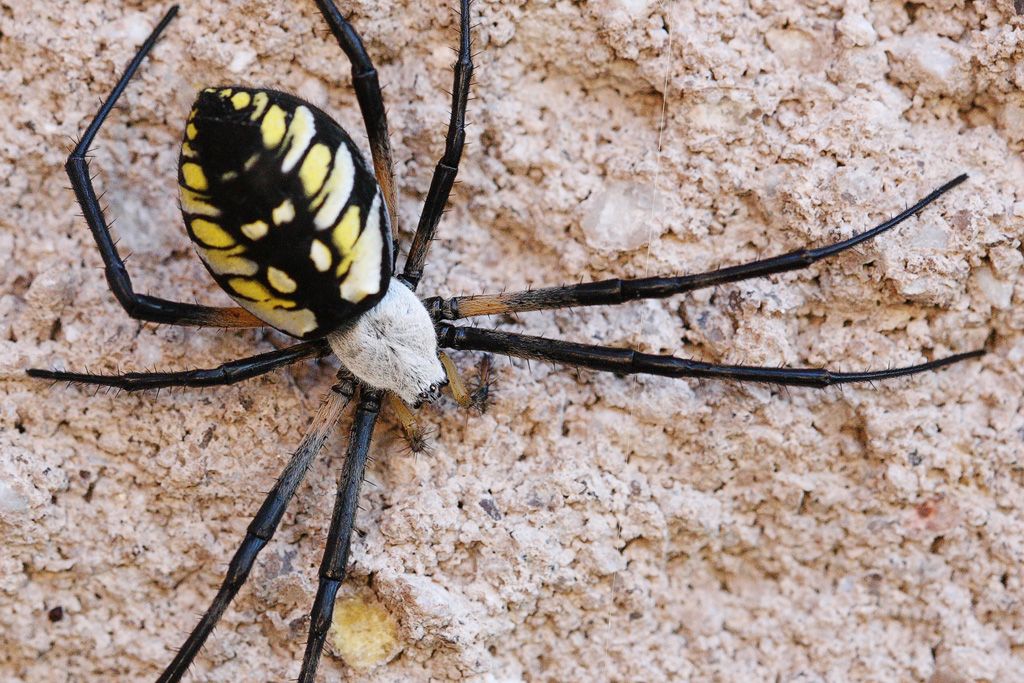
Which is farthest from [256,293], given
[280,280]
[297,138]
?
[297,138]

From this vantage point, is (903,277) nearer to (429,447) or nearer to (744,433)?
(744,433)

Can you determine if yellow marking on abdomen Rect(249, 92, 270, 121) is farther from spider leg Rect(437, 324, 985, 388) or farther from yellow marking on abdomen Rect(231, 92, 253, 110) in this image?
spider leg Rect(437, 324, 985, 388)

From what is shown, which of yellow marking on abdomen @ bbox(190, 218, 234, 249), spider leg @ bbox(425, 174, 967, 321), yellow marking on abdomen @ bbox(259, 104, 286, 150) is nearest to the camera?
yellow marking on abdomen @ bbox(259, 104, 286, 150)

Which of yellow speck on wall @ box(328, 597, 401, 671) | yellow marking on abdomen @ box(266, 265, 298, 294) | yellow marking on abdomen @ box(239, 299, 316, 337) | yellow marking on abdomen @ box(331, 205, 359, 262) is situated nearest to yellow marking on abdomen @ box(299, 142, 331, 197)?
yellow marking on abdomen @ box(331, 205, 359, 262)

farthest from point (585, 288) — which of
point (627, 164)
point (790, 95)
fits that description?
point (790, 95)

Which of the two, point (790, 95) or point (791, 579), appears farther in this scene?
point (791, 579)

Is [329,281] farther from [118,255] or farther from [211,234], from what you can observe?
[118,255]

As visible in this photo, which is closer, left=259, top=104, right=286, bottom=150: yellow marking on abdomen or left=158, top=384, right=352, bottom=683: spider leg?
left=259, top=104, right=286, bottom=150: yellow marking on abdomen
